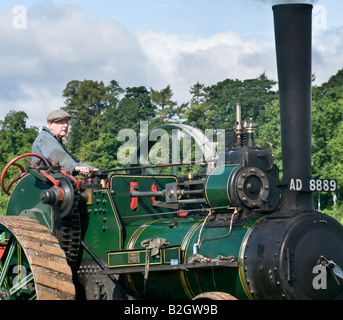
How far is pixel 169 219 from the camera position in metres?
8.48

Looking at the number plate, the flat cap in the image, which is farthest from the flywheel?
the number plate

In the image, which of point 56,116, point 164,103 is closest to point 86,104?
point 164,103

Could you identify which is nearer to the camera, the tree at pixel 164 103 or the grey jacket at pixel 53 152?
the grey jacket at pixel 53 152

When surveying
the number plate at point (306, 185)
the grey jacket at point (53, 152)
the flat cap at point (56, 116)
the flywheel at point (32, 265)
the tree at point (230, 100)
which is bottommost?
the flywheel at point (32, 265)

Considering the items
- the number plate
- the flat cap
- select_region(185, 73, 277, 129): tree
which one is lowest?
the number plate

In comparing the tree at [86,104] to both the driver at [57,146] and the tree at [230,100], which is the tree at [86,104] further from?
the driver at [57,146]

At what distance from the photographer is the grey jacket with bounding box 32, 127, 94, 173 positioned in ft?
28.5

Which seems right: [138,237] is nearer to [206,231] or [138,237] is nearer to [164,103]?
[206,231]

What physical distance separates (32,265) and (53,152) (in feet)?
5.76

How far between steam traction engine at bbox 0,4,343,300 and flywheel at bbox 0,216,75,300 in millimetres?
12

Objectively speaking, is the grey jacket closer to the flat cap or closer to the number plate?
the flat cap

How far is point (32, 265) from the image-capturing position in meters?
7.41

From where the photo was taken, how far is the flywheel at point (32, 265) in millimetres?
7438

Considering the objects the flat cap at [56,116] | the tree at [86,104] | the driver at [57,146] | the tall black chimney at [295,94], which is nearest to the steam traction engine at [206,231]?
the tall black chimney at [295,94]
